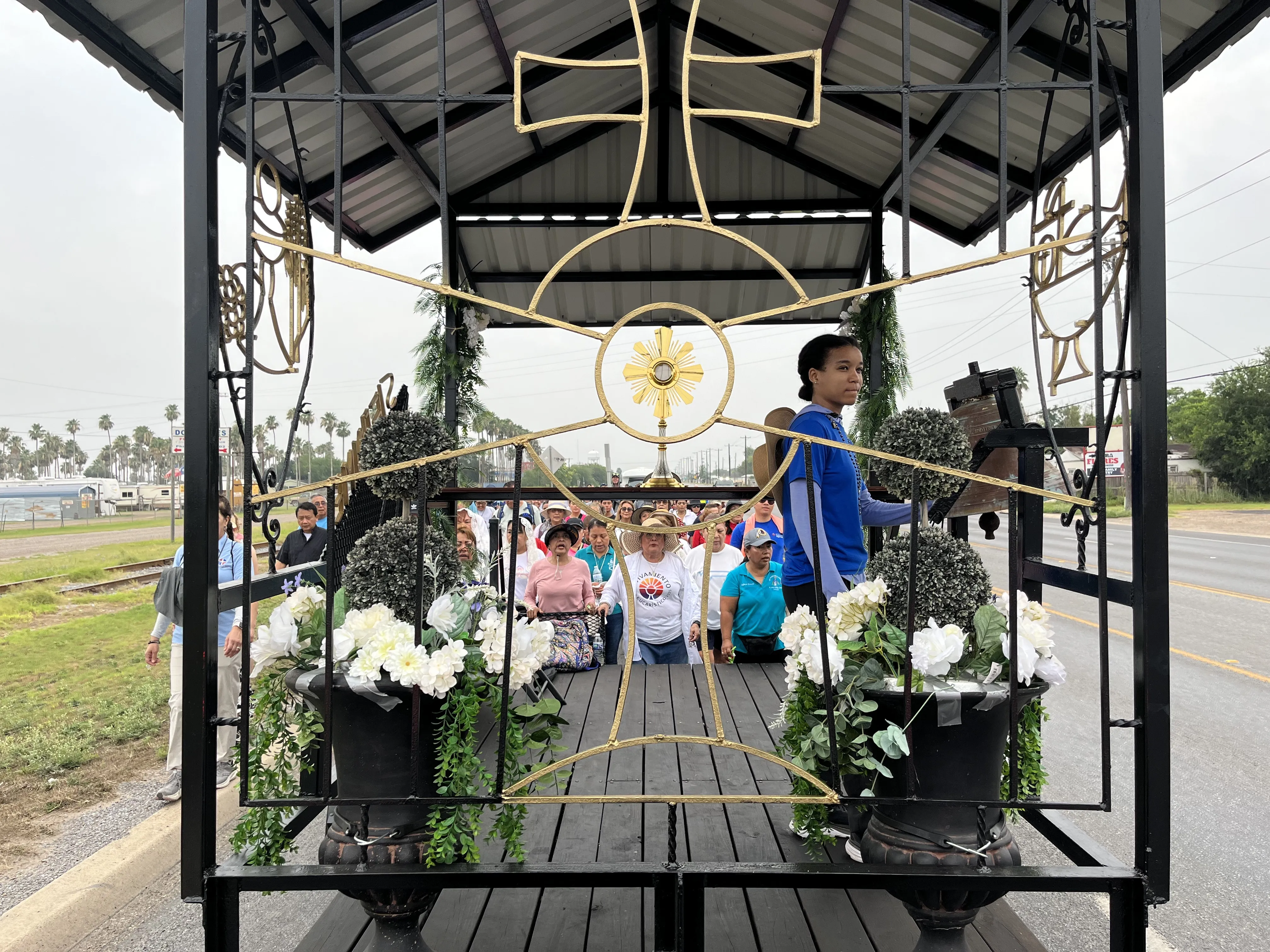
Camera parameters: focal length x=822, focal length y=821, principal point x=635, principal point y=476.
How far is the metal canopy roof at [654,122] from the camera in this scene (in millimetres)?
3719

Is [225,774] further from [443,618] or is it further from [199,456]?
[199,456]

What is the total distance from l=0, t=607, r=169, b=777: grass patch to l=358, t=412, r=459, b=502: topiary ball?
4175 mm

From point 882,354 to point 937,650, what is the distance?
571 cm

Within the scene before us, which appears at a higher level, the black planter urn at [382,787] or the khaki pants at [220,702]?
the black planter urn at [382,787]

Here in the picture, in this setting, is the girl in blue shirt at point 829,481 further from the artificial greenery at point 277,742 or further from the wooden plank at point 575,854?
the artificial greenery at point 277,742

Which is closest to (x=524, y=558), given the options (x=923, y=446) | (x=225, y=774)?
(x=225, y=774)

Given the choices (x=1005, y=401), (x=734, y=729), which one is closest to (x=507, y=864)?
(x=734, y=729)

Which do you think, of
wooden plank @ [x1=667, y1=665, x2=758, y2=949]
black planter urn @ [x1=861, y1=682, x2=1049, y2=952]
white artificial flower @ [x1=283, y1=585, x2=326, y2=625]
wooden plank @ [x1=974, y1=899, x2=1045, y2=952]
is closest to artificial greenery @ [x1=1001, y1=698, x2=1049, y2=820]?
black planter urn @ [x1=861, y1=682, x2=1049, y2=952]

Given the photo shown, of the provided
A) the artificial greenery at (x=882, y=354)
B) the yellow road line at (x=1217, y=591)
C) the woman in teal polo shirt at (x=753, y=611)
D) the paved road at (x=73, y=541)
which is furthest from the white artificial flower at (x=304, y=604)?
the paved road at (x=73, y=541)

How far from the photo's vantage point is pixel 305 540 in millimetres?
5988

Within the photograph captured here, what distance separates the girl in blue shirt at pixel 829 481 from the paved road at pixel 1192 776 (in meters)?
1.78

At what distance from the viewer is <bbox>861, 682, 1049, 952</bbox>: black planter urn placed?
6.12ft

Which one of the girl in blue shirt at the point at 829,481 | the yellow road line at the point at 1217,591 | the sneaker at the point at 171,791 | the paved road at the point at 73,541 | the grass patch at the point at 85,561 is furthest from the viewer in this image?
the paved road at the point at 73,541

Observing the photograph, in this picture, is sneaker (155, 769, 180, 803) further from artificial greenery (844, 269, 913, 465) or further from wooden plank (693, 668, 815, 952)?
artificial greenery (844, 269, 913, 465)
